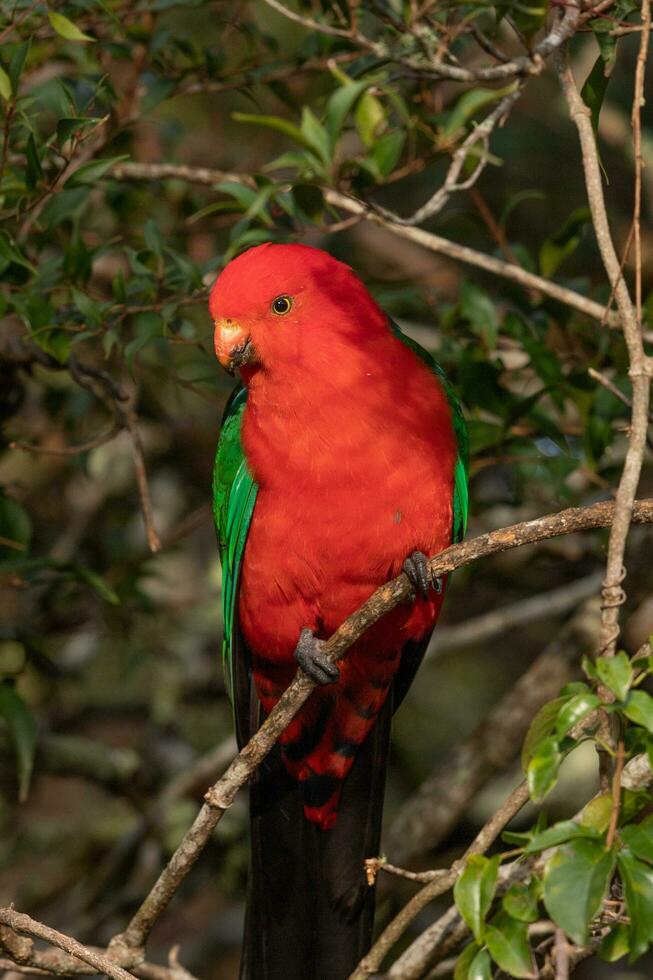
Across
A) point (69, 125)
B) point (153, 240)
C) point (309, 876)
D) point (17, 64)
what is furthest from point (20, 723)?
point (17, 64)

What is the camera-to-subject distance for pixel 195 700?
479 cm

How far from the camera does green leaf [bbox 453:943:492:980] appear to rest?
69.4 inches

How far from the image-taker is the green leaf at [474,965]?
1762mm

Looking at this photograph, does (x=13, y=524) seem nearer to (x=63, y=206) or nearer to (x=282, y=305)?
(x=63, y=206)

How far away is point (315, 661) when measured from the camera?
2678mm

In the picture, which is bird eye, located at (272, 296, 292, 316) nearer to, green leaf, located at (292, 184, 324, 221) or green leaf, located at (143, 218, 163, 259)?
green leaf, located at (292, 184, 324, 221)

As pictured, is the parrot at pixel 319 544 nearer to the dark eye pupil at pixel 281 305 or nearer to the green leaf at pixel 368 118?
the dark eye pupil at pixel 281 305

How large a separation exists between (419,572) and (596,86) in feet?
3.40

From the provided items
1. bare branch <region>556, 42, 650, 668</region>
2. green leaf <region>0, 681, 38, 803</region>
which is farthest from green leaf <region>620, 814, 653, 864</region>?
green leaf <region>0, 681, 38, 803</region>

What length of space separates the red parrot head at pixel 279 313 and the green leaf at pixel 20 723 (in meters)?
0.94

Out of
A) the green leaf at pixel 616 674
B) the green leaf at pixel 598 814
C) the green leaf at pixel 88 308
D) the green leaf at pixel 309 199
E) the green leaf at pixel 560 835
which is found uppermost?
the green leaf at pixel 309 199

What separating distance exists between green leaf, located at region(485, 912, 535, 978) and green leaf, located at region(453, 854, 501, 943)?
2 centimetres

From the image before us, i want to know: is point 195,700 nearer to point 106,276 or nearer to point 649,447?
point 106,276

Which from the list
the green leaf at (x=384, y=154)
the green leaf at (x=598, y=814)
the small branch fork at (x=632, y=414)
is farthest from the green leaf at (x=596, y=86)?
the green leaf at (x=598, y=814)
